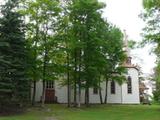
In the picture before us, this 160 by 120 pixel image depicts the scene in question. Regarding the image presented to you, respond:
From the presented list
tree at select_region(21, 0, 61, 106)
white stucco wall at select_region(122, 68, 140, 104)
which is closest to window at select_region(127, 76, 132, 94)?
white stucco wall at select_region(122, 68, 140, 104)

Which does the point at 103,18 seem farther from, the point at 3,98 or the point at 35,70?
the point at 3,98

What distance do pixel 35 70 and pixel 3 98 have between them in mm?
6459

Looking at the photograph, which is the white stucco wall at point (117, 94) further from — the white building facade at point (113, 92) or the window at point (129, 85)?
the window at point (129, 85)

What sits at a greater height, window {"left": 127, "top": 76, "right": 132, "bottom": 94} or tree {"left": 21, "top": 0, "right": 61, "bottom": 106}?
tree {"left": 21, "top": 0, "right": 61, "bottom": 106}

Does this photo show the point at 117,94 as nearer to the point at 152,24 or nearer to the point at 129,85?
the point at 129,85

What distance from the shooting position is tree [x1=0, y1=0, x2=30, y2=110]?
80.3ft

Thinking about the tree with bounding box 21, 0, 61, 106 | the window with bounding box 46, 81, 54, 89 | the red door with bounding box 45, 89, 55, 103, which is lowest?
the red door with bounding box 45, 89, 55, 103

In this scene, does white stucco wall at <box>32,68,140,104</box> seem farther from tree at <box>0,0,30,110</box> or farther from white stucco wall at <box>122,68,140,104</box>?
tree at <box>0,0,30,110</box>

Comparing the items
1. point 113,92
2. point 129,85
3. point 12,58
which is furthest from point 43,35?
point 129,85

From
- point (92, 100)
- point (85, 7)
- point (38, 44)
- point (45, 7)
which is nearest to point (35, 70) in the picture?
point (38, 44)

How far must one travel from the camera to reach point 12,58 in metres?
25.8

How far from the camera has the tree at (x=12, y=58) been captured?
963 inches

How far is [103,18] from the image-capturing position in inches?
1387

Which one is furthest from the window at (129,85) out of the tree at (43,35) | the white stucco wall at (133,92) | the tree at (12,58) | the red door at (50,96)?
the tree at (12,58)
